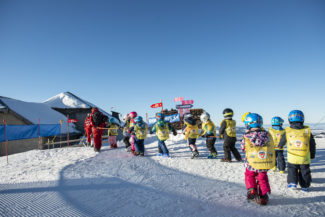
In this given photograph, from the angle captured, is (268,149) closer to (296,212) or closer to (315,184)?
(296,212)

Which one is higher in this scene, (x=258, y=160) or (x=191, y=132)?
(x=191, y=132)

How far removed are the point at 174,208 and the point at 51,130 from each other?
40.9ft

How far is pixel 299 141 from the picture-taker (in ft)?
10.7

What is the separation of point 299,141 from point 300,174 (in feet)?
2.15

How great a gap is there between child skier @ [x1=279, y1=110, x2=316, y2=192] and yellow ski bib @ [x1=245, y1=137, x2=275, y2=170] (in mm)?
→ 889

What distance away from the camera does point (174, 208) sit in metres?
2.35

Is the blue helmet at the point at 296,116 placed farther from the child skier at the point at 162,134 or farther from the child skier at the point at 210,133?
the child skier at the point at 162,134

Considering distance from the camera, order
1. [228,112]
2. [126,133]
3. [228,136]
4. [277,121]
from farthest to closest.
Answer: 1. [126,133]
2. [228,112]
3. [228,136]
4. [277,121]

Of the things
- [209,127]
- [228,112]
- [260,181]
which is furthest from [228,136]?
[260,181]

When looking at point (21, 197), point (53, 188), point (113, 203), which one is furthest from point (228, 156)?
point (21, 197)

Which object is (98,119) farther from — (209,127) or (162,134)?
(209,127)

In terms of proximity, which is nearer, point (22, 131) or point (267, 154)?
point (267, 154)

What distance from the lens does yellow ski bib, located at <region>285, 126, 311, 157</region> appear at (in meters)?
3.20

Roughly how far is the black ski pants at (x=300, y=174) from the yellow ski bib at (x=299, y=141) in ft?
0.83
